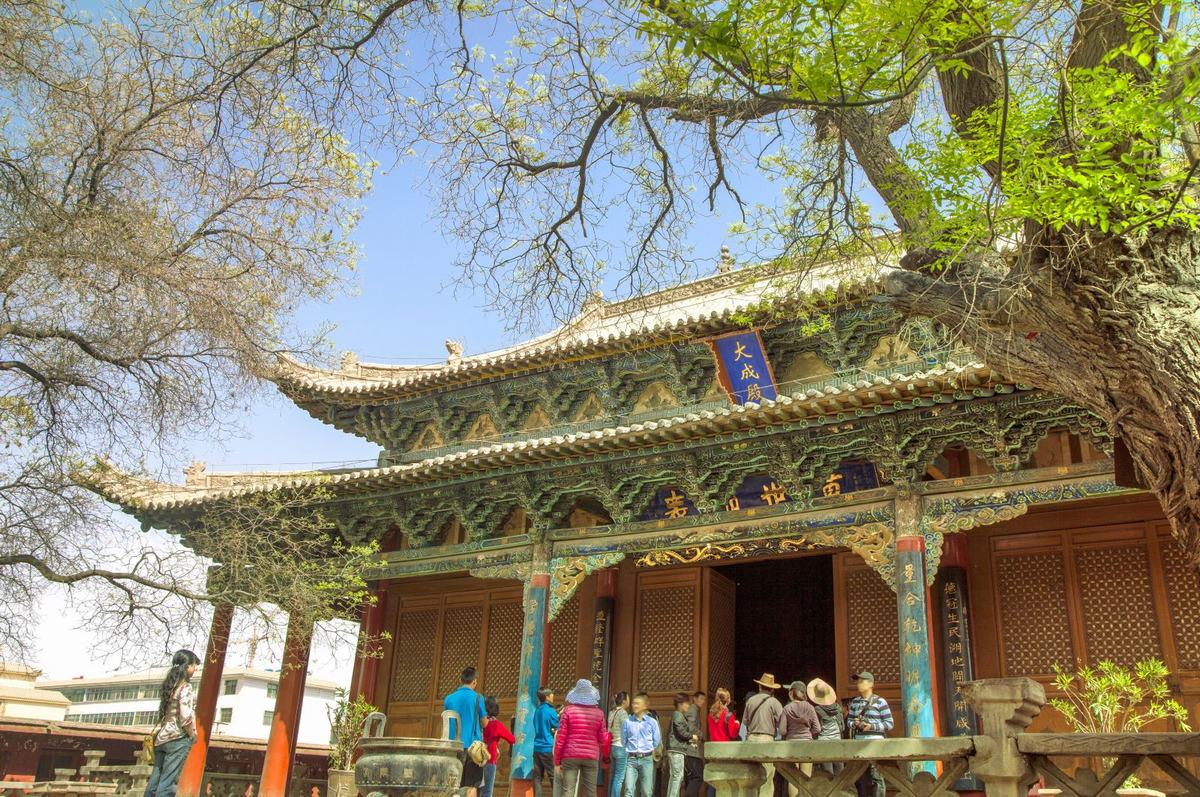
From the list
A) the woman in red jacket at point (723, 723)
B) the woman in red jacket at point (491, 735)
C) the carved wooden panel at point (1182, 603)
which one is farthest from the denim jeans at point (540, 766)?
the carved wooden panel at point (1182, 603)

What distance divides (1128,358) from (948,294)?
2.82 feet

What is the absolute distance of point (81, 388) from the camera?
7.75 meters

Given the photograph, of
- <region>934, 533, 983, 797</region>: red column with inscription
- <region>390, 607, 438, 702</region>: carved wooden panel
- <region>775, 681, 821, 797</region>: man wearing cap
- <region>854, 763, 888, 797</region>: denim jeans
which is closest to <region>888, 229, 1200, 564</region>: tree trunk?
<region>775, 681, 821, 797</region>: man wearing cap

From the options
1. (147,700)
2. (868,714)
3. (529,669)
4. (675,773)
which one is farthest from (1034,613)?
(147,700)

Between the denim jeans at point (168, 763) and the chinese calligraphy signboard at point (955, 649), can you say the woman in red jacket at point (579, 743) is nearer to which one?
the denim jeans at point (168, 763)

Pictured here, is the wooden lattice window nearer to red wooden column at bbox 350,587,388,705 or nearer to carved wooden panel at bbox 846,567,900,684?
carved wooden panel at bbox 846,567,900,684

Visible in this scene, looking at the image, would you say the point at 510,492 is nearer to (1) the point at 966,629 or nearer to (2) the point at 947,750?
(1) the point at 966,629

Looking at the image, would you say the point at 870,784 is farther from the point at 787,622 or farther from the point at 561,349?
the point at 561,349

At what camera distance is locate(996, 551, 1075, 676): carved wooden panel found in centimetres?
874

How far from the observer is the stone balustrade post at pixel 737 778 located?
4906mm

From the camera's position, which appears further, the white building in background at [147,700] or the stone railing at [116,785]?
the white building in background at [147,700]

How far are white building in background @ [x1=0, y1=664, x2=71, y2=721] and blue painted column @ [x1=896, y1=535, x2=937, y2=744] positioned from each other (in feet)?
57.6

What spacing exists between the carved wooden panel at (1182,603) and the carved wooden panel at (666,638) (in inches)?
176

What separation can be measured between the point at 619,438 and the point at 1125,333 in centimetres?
571
